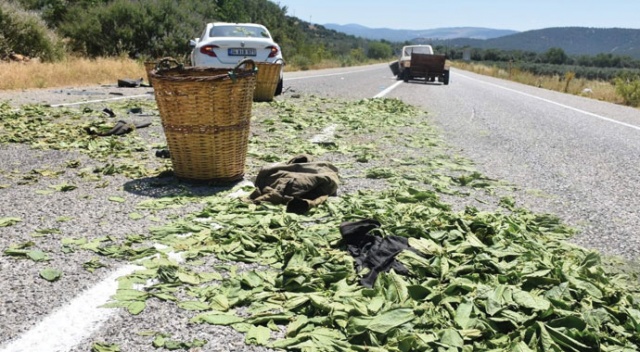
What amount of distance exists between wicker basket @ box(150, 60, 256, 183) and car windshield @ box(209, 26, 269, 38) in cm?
760

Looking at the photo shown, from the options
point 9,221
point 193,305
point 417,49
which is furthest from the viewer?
point 417,49

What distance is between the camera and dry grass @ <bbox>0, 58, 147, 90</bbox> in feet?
39.1

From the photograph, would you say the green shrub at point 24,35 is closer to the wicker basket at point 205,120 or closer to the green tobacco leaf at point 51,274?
the wicker basket at point 205,120

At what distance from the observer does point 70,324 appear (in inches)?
86.9

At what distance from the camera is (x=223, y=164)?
443cm

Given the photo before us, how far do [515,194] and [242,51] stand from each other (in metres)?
7.72

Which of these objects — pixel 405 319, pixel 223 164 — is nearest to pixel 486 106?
pixel 223 164

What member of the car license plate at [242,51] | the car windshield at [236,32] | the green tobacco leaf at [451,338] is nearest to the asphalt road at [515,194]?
the green tobacco leaf at [451,338]

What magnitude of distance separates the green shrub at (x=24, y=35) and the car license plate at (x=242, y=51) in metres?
A: 8.86

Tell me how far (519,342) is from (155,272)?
5.74 feet

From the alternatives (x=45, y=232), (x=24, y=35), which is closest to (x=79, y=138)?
(x=45, y=232)

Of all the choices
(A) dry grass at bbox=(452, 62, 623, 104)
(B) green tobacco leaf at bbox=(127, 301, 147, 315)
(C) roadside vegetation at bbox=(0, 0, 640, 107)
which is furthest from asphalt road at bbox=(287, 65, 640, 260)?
(C) roadside vegetation at bbox=(0, 0, 640, 107)

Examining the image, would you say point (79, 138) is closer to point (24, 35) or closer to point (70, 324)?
point (70, 324)

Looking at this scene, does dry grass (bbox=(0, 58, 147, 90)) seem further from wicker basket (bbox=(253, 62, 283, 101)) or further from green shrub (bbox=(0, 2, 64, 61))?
wicker basket (bbox=(253, 62, 283, 101))
